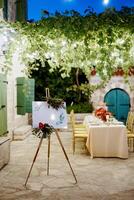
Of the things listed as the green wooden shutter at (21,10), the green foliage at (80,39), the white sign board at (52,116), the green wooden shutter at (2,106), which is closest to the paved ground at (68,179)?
the green wooden shutter at (2,106)

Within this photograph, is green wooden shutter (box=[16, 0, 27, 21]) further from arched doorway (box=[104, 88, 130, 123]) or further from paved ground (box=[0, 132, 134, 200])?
arched doorway (box=[104, 88, 130, 123])

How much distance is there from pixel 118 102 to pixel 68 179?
30.0ft

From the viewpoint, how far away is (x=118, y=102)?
1507cm

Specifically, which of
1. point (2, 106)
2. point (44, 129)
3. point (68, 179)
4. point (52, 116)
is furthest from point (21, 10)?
point (68, 179)

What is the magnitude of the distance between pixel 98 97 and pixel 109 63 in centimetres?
912

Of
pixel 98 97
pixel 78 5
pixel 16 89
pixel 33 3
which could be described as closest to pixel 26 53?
pixel 16 89

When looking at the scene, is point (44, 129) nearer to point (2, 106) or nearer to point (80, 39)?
point (80, 39)

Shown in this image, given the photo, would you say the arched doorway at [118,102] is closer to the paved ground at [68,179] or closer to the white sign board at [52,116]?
the paved ground at [68,179]

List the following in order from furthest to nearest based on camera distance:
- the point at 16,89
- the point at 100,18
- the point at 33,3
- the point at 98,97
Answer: the point at 33,3
the point at 98,97
the point at 16,89
the point at 100,18

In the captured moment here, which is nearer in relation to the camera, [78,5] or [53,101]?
[53,101]

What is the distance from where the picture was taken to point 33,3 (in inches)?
1198

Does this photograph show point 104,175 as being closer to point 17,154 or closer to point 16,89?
point 17,154

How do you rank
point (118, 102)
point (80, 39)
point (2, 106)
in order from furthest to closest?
point (118, 102) < point (2, 106) < point (80, 39)

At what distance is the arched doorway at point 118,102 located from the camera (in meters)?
15.0
